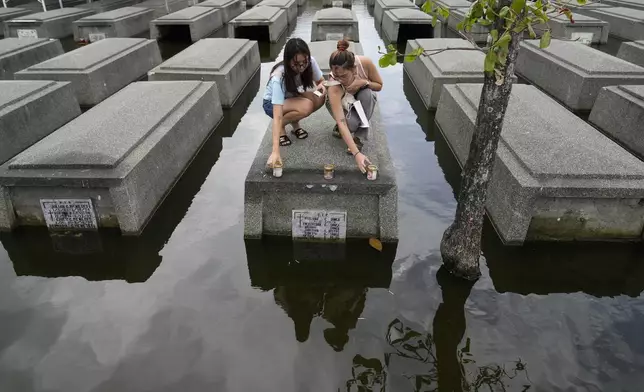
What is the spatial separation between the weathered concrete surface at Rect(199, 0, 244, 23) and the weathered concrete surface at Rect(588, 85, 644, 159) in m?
13.6

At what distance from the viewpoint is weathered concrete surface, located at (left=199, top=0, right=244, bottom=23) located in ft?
56.3

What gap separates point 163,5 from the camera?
19.2 meters

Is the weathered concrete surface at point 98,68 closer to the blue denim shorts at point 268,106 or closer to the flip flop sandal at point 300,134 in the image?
the blue denim shorts at point 268,106

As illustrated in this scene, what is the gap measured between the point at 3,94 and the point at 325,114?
15.2ft

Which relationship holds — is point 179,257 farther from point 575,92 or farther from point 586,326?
point 575,92

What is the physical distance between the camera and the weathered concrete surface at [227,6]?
56.3 ft

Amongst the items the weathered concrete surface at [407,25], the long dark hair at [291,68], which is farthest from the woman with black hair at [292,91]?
the weathered concrete surface at [407,25]

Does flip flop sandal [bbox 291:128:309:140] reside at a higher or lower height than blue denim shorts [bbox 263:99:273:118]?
lower

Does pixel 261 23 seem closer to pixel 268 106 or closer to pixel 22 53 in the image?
pixel 22 53

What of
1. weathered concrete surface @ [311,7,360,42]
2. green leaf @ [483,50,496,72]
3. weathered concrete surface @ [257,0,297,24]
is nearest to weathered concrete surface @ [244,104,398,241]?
green leaf @ [483,50,496,72]

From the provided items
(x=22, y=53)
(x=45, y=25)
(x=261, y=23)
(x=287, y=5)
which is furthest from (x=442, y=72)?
(x=45, y=25)

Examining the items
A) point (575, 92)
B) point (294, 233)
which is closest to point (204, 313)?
point (294, 233)

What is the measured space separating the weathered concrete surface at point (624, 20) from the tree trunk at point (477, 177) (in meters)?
12.5

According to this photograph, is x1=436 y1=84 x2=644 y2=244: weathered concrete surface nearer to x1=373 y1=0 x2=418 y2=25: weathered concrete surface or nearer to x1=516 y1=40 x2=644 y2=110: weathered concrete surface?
x1=516 y1=40 x2=644 y2=110: weathered concrete surface
